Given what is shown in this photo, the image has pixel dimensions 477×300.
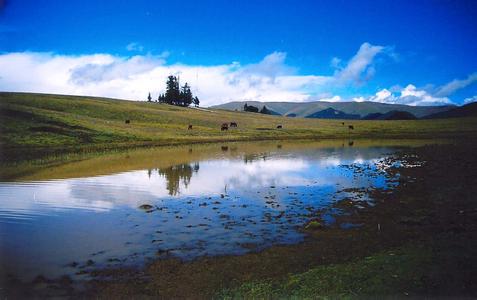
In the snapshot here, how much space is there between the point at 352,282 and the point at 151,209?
42.8ft

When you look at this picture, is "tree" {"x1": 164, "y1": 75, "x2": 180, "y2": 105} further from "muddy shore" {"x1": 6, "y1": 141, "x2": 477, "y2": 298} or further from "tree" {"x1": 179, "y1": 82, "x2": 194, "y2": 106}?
"muddy shore" {"x1": 6, "y1": 141, "x2": 477, "y2": 298}

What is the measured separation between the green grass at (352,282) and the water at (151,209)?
11.4 ft

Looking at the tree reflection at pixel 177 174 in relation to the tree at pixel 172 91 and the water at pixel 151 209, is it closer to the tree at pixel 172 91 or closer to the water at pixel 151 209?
the water at pixel 151 209

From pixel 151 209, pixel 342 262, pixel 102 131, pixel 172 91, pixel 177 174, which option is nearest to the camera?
pixel 342 262

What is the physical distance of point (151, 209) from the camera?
68.2ft

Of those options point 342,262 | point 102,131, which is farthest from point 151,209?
point 102,131

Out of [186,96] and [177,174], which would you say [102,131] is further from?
[186,96]

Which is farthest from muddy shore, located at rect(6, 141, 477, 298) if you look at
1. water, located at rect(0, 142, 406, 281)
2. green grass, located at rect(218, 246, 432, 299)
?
water, located at rect(0, 142, 406, 281)

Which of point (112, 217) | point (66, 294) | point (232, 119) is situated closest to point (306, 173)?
point (112, 217)

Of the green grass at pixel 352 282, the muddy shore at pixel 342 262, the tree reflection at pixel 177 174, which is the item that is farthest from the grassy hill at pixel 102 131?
the green grass at pixel 352 282

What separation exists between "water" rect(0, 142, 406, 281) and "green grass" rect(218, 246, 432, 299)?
11.4 ft

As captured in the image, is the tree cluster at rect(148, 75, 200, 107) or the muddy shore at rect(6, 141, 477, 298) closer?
the muddy shore at rect(6, 141, 477, 298)

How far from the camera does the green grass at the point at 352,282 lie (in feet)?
33.1

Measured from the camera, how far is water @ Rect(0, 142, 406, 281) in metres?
14.3
